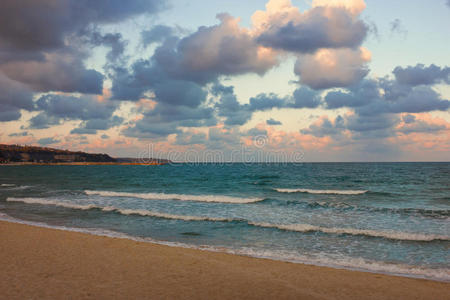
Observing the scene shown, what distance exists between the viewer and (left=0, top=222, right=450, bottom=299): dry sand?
7.17 meters

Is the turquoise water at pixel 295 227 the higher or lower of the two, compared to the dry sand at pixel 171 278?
lower

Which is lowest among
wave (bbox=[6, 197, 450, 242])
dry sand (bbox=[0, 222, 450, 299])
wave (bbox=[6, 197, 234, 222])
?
wave (bbox=[6, 197, 234, 222])

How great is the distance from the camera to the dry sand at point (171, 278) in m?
7.17

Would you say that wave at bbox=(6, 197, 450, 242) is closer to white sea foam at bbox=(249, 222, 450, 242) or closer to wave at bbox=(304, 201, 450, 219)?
white sea foam at bbox=(249, 222, 450, 242)

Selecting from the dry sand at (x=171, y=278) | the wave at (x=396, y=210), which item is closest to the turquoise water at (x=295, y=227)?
the wave at (x=396, y=210)

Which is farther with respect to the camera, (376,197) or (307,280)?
(376,197)

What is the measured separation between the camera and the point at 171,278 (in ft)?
27.0

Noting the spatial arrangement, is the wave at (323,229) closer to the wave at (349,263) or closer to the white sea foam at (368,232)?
the white sea foam at (368,232)

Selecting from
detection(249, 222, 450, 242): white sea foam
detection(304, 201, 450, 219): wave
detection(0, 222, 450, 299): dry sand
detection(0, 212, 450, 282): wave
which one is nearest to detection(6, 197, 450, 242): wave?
detection(249, 222, 450, 242): white sea foam

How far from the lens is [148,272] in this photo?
8695mm

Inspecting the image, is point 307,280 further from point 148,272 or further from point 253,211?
Result: point 253,211

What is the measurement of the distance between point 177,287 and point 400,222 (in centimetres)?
1519

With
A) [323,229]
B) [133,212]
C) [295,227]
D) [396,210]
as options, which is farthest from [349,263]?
[133,212]

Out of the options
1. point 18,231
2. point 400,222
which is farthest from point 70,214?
point 400,222
